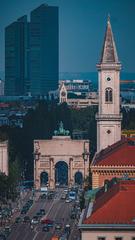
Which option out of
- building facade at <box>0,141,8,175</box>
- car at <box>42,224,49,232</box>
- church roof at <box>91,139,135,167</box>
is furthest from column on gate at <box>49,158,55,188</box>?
car at <box>42,224,49,232</box>

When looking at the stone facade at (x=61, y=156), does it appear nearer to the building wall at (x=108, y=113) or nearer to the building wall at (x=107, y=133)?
the building wall at (x=108, y=113)

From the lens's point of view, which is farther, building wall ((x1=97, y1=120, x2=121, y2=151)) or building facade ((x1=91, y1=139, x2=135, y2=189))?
building wall ((x1=97, y1=120, x2=121, y2=151))

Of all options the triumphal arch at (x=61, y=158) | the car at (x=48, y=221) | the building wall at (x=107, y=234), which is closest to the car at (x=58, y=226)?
the car at (x=48, y=221)

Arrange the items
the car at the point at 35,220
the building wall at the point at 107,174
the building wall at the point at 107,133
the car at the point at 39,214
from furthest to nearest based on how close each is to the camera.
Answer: the building wall at the point at 107,133 → the car at the point at 39,214 → the car at the point at 35,220 → the building wall at the point at 107,174

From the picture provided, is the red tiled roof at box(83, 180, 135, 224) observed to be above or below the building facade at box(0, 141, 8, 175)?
below

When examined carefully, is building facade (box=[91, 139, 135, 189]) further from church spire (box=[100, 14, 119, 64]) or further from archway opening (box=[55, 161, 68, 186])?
archway opening (box=[55, 161, 68, 186])

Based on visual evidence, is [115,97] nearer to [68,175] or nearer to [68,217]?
[68,175]

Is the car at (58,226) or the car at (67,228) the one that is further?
the car at (58,226)
